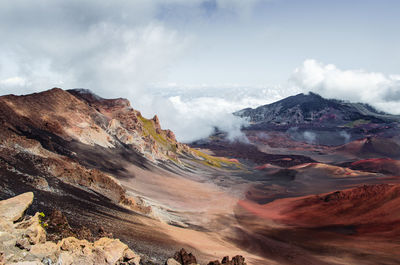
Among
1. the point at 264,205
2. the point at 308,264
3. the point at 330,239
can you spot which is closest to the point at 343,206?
the point at 330,239

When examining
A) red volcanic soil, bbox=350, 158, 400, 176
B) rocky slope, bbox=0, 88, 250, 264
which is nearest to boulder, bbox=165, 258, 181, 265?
rocky slope, bbox=0, 88, 250, 264

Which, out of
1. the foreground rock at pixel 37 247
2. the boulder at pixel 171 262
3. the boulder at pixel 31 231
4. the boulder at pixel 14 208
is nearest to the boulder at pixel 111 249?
the foreground rock at pixel 37 247

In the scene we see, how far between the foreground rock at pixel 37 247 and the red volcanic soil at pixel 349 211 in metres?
31.6

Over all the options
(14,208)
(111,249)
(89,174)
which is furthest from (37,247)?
(89,174)

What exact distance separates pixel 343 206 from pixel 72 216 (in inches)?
1580

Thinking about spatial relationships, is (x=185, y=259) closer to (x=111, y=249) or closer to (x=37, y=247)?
(x=111, y=249)

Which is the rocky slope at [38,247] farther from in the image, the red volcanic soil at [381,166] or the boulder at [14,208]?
the red volcanic soil at [381,166]

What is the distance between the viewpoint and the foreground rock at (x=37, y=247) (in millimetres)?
11086

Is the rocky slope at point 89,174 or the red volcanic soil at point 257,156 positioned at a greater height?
the red volcanic soil at point 257,156

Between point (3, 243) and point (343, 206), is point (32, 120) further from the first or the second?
point (343, 206)

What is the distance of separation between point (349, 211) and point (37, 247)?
4228cm

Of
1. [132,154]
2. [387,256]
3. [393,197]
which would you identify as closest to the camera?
[387,256]

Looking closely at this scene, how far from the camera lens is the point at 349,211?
40625 millimetres

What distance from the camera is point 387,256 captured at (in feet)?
83.5
